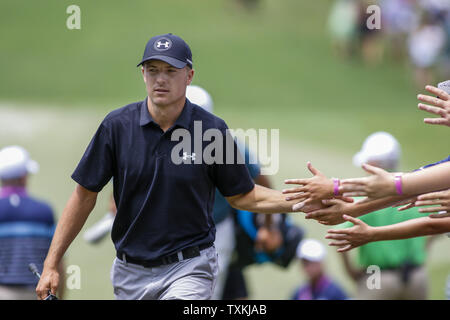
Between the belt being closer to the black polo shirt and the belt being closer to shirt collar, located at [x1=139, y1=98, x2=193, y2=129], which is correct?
the black polo shirt

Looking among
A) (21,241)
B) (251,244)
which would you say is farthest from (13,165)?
(251,244)

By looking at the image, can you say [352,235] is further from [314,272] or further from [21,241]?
[21,241]

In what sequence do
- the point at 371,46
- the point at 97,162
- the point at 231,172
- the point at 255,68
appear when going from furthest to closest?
the point at 255,68 → the point at 371,46 → the point at 231,172 → the point at 97,162

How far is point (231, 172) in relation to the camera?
498 cm

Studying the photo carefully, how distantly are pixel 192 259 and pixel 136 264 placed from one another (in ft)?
1.15

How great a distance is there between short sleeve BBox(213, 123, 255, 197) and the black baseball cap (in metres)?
0.48

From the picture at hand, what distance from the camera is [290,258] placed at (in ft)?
24.2

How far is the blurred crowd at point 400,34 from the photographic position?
1834cm

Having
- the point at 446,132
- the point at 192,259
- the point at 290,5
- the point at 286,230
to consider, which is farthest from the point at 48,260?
the point at 290,5

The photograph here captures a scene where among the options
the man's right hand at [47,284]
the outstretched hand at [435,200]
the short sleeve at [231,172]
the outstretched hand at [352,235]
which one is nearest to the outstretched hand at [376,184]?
the outstretched hand at [435,200]

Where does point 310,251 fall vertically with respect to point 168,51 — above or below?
below

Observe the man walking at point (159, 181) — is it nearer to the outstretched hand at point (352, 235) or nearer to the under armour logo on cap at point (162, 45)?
the under armour logo on cap at point (162, 45)

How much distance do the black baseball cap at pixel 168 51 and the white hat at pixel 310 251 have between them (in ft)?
9.99

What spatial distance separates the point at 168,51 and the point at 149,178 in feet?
2.51
